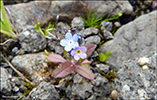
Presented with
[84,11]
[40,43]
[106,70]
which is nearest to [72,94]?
[106,70]

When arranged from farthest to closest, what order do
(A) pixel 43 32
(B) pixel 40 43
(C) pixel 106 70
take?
1. (A) pixel 43 32
2. (B) pixel 40 43
3. (C) pixel 106 70

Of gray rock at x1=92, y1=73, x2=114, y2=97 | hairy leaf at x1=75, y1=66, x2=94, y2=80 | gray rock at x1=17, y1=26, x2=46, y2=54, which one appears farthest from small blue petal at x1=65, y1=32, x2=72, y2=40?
gray rock at x1=17, y1=26, x2=46, y2=54

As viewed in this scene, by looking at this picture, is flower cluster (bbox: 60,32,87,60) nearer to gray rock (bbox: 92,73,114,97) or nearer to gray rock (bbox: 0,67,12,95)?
gray rock (bbox: 92,73,114,97)

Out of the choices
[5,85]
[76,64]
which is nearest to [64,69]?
[76,64]

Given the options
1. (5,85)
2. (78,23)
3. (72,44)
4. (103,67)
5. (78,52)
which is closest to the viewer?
(72,44)

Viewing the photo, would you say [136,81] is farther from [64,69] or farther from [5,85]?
[5,85]

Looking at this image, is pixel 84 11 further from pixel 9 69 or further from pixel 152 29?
pixel 9 69
